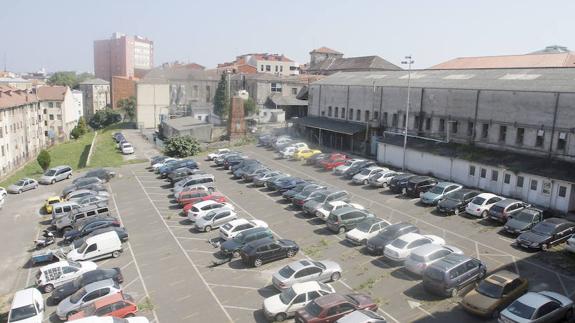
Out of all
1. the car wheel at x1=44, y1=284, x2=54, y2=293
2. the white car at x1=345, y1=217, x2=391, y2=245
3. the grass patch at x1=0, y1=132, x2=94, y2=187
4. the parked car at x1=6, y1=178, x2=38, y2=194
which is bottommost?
the grass patch at x1=0, y1=132, x2=94, y2=187

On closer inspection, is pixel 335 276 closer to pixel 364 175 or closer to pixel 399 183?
pixel 399 183

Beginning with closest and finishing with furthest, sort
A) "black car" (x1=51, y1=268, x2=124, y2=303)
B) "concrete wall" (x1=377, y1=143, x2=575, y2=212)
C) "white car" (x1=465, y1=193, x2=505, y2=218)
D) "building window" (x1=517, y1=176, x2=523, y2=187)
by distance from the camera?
1. "black car" (x1=51, y1=268, x2=124, y2=303)
2. "white car" (x1=465, y1=193, x2=505, y2=218)
3. "concrete wall" (x1=377, y1=143, x2=575, y2=212)
4. "building window" (x1=517, y1=176, x2=523, y2=187)

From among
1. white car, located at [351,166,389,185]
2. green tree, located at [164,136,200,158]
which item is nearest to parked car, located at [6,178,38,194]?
green tree, located at [164,136,200,158]

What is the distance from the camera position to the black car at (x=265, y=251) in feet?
79.1

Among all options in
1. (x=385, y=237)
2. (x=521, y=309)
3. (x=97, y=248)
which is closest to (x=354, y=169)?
(x=385, y=237)

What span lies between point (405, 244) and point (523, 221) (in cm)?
811

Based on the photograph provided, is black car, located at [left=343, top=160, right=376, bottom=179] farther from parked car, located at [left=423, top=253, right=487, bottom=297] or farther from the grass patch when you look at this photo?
the grass patch

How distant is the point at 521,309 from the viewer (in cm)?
1694

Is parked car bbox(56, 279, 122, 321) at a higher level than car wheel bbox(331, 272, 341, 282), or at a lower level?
lower

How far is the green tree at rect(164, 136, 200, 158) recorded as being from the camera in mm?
54656

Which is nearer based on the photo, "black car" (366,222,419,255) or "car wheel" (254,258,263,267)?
"car wheel" (254,258,263,267)

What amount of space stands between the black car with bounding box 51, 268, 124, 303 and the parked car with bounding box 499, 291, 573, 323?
1722 cm

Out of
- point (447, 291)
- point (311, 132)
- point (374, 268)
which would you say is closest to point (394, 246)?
point (374, 268)

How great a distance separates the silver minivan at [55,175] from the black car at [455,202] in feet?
119
